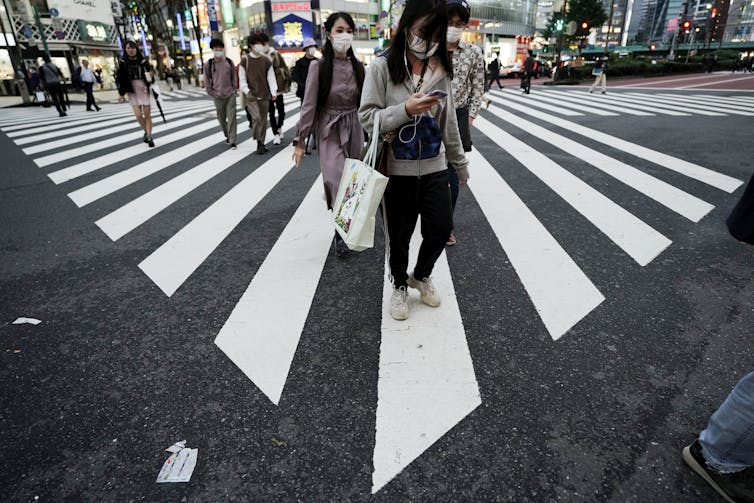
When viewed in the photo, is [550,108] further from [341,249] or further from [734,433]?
[734,433]

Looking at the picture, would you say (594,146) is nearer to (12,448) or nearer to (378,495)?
(378,495)

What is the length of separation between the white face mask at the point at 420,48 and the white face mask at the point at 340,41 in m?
1.17

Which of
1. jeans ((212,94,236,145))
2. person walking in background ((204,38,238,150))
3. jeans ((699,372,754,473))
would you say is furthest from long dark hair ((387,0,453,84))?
jeans ((212,94,236,145))

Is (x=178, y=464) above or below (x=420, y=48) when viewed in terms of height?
below

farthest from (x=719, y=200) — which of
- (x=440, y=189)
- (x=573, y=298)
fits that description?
(x=440, y=189)

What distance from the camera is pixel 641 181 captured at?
5.39m

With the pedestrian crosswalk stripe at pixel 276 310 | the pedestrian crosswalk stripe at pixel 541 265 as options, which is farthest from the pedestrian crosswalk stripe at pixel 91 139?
the pedestrian crosswalk stripe at pixel 541 265

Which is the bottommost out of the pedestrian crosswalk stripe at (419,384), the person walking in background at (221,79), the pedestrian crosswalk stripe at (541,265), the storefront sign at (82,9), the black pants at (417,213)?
the pedestrian crosswalk stripe at (419,384)

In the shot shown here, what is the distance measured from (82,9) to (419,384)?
25716mm

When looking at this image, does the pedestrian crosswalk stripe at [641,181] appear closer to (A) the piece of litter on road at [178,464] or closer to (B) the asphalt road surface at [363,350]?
(B) the asphalt road surface at [363,350]

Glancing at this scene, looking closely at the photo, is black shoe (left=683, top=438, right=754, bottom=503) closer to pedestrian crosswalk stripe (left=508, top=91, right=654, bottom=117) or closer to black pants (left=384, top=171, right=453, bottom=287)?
black pants (left=384, top=171, right=453, bottom=287)

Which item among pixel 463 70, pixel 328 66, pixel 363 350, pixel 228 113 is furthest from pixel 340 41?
pixel 228 113

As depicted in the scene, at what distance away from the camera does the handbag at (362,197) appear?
204cm

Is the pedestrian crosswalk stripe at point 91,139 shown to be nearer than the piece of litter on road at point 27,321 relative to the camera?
No
